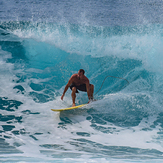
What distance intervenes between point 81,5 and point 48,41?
10.7 meters

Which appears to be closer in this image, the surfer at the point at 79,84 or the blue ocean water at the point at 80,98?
the blue ocean water at the point at 80,98

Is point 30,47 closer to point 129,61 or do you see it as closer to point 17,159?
point 129,61

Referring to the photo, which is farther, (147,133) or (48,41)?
(48,41)

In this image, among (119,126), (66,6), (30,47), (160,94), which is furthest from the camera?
(66,6)

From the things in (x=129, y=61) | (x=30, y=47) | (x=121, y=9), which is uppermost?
(x=121, y=9)

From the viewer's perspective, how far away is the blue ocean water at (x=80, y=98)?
3621mm

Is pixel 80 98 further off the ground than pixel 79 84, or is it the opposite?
pixel 79 84

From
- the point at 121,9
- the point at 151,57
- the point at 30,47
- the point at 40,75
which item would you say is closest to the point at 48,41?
the point at 30,47

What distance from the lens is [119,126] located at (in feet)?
15.9

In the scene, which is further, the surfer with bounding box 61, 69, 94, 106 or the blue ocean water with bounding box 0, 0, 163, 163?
the surfer with bounding box 61, 69, 94, 106

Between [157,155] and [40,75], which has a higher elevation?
[40,75]

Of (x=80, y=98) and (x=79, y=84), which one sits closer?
(x=79, y=84)

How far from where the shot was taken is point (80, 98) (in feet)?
20.6

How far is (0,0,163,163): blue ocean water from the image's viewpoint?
143 inches
